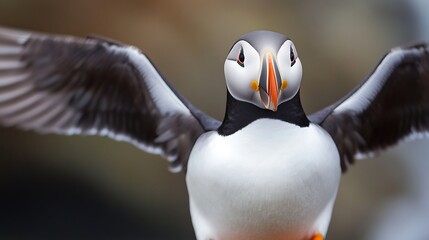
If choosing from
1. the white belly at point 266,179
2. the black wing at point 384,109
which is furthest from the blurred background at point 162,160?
the white belly at point 266,179

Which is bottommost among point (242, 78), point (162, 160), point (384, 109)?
point (162, 160)

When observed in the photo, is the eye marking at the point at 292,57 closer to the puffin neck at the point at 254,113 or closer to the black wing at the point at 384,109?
the puffin neck at the point at 254,113

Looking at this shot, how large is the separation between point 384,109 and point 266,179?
0.27 m

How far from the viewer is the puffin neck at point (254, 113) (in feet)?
2.22

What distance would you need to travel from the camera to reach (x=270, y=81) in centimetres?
61

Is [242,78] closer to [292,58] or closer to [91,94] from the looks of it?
[292,58]

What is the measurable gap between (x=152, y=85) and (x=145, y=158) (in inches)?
30.2

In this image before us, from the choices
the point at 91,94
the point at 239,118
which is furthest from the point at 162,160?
the point at 239,118

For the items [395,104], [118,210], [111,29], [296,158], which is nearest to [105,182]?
[118,210]

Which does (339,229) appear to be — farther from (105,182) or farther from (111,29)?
(111,29)

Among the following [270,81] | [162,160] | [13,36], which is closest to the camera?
[270,81]

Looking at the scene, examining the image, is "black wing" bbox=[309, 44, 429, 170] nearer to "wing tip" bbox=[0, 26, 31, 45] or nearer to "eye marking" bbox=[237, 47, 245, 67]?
"eye marking" bbox=[237, 47, 245, 67]

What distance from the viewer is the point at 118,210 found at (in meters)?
1.60

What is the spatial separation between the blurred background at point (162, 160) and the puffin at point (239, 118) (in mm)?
679
